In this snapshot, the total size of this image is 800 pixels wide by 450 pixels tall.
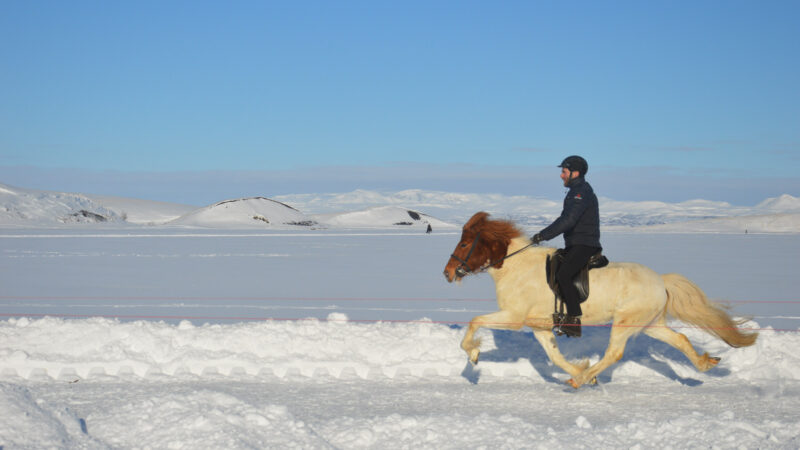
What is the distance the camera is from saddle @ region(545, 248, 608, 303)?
6.02 m

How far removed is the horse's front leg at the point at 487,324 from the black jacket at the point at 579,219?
785mm

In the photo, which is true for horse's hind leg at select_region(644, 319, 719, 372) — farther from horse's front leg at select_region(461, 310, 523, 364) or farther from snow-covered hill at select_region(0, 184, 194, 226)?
snow-covered hill at select_region(0, 184, 194, 226)

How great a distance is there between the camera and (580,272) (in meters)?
6.04

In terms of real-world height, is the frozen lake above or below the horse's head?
below

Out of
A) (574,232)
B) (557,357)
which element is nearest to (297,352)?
(557,357)

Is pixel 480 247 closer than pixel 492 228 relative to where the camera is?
Yes

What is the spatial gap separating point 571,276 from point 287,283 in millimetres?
9910

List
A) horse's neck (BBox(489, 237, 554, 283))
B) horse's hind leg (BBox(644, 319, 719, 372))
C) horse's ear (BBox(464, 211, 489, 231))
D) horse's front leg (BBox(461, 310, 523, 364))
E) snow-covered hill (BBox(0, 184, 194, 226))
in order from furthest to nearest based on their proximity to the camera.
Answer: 1. snow-covered hill (BBox(0, 184, 194, 226))
2. horse's ear (BBox(464, 211, 489, 231))
3. horse's neck (BBox(489, 237, 554, 283))
4. horse's hind leg (BBox(644, 319, 719, 372))
5. horse's front leg (BBox(461, 310, 523, 364))

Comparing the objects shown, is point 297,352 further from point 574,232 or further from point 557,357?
point 574,232

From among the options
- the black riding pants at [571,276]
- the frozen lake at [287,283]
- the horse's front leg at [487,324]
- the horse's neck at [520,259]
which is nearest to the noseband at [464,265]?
the horse's neck at [520,259]

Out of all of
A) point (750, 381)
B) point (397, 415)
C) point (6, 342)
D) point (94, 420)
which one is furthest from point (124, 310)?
point (750, 381)

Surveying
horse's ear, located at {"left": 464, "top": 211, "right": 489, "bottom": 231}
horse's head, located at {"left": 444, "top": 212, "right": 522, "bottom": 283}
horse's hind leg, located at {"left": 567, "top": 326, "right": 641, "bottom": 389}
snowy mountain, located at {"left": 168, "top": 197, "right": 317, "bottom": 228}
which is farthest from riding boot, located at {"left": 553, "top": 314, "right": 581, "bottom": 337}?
snowy mountain, located at {"left": 168, "top": 197, "right": 317, "bottom": 228}

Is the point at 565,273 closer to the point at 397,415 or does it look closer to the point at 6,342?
the point at 397,415

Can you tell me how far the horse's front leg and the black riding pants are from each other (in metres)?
0.44
